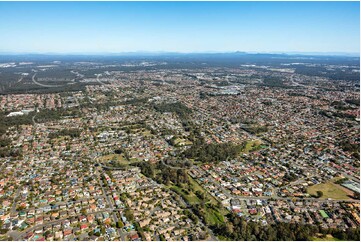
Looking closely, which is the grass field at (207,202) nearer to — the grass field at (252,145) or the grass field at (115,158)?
the grass field at (115,158)

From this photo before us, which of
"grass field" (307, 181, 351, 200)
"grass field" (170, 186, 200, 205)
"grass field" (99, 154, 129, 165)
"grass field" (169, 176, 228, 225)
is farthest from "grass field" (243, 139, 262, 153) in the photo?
"grass field" (99, 154, 129, 165)

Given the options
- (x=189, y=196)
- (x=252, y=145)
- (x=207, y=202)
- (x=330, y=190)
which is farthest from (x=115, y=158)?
(x=330, y=190)

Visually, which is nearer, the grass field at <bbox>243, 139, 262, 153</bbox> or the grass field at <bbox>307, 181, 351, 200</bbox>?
the grass field at <bbox>307, 181, 351, 200</bbox>

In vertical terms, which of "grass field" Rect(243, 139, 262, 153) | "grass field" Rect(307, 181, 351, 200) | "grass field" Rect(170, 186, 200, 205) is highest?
"grass field" Rect(170, 186, 200, 205)

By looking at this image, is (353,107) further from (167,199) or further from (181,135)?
(167,199)

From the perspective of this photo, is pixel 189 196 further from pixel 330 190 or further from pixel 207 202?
pixel 330 190

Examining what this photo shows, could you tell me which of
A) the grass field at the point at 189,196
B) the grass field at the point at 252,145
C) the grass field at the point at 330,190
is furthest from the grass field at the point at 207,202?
the grass field at the point at 252,145

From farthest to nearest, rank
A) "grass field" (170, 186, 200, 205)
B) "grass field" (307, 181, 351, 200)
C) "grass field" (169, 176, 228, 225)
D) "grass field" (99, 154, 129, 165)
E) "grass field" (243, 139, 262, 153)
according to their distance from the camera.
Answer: "grass field" (243, 139, 262, 153)
"grass field" (99, 154, 129, 165)
"grass field" (307, 181, 351, 200)
"grass field" (170, 186, 200, 205)
"grass field" (169, 176, 228, 225)

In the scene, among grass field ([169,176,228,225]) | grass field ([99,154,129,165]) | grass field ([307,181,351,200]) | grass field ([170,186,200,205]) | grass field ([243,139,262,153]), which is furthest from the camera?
grass field ([243,139,262,153])

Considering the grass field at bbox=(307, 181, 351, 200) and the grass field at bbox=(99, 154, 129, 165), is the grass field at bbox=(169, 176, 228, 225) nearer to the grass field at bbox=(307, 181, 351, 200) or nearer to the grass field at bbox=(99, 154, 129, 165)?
the grass field at bbox=(99, 154, 129, 165)
